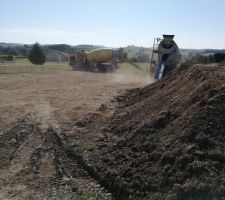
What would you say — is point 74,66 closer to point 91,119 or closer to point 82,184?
point 91,119

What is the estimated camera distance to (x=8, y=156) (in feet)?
28.2

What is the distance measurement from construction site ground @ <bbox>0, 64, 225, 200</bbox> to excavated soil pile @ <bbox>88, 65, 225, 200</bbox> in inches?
0.6

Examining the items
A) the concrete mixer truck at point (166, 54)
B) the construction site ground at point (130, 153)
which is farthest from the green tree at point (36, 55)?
the construction site ground at point (130, 153)

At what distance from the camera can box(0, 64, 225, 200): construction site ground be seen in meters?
6.09

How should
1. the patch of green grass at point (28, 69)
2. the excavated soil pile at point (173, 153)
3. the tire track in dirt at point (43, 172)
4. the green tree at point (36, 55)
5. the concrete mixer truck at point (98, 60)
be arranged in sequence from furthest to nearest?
the green tree at point (36, 55) < the concrete mixer truck at point (98, 60) < the patch of green grass at point (28, 69) < the tire track in dirt at point (43, 172) < the excavated soil pile at point (173, 153)

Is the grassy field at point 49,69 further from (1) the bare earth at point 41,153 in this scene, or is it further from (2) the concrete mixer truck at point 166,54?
(1) the bare earth at point 41,153

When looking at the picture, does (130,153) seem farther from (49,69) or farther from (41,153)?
(49,69)

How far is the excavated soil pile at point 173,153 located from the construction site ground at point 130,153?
0.05 ft

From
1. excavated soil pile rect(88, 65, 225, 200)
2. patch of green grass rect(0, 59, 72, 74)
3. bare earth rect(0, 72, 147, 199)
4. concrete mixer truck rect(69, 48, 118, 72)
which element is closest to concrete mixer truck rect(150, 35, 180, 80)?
bare earth rect(0, 72, 147, 199)

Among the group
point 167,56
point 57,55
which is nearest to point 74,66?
point 167,56

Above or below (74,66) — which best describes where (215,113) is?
above

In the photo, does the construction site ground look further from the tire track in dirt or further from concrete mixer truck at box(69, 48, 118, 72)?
concrete mixer truck at box(69, 48, 118, 72)

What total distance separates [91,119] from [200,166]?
669 centimetres

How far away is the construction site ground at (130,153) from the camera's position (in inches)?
240
